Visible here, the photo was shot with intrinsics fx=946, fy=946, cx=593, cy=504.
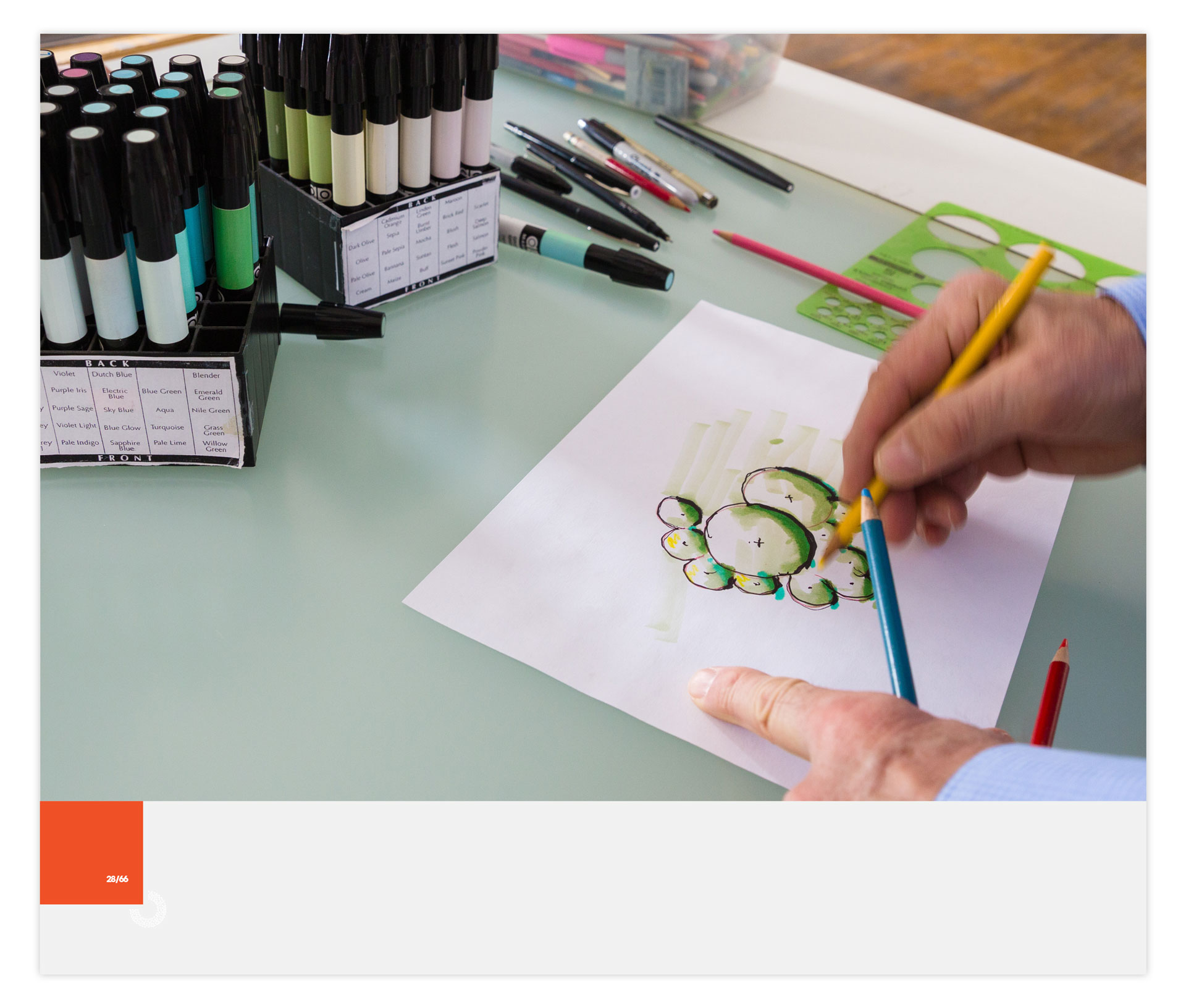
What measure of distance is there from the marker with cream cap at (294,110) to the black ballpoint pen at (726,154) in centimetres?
48

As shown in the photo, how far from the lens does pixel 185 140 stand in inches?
21.0

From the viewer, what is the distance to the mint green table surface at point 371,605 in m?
0.47

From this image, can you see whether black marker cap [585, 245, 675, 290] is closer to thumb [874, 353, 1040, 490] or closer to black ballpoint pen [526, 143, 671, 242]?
black ballpoint pen [526, 143, 671, 242]

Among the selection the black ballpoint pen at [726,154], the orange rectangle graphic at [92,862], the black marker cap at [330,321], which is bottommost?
the orange rectangle graphic at [92,862]

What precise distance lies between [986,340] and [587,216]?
16.5 inches

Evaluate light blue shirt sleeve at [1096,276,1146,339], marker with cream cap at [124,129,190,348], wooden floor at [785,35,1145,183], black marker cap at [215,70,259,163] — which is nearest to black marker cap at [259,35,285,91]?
black marker cap at [215,70,259,163]

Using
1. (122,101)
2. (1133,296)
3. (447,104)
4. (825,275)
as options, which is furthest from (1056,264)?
(122,101)

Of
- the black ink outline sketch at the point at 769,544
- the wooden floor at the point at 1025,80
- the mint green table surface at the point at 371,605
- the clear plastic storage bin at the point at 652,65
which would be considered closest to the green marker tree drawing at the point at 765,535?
the black ink outline sketch at the point at 769,544

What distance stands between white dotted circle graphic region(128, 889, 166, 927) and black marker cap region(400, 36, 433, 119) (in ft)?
1.74

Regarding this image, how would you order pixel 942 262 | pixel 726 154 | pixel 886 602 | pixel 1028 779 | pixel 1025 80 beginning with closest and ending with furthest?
1. pixel 1028 779
2. pixel 886 602
3. pixel 942 262
4. pixel 726 154
5. pixel 1025 80

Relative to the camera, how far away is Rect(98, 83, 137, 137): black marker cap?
0.51 meters

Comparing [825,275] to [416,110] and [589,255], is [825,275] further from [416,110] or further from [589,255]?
[416,110]

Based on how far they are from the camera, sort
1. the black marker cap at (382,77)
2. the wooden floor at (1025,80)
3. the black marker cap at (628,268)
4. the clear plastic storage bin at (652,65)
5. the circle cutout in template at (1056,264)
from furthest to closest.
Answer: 1. the wooden floor at (1025,80)
2. the clear plastic storage bin at (652,65)
3. the circle cutout in template at (1056,264)
4. the black marker cap at (628,268)
5. the black marker cap at (382,77)

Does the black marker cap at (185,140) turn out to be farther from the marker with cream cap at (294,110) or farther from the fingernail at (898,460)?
the fingernail at (898,460)
